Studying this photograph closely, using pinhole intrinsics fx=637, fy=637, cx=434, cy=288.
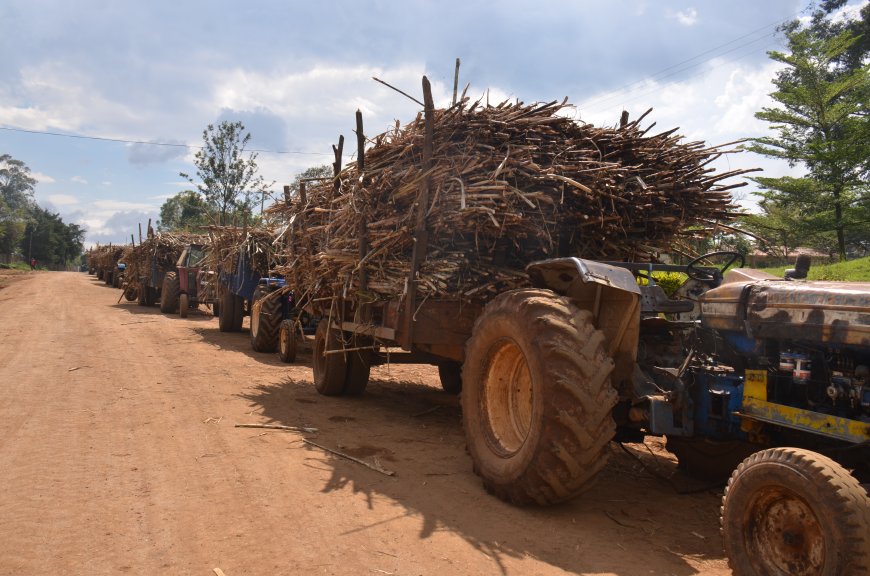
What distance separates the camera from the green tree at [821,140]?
2088 cm

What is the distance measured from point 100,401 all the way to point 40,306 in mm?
15164

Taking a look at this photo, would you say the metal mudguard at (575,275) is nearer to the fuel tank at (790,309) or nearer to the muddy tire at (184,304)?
the fuel tank at (790,309)

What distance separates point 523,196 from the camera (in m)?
5.22

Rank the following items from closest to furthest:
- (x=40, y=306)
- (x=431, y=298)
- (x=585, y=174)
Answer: (x=585, y=174)
(x=431, y=298)
(x=40, y=306)

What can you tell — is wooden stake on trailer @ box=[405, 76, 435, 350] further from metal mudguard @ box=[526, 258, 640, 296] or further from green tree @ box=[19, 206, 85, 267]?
green tree @ box=[19, 206, 85, 267]

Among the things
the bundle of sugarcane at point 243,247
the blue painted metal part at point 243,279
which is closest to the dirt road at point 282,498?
the bundle of sugarcane at point 243,247

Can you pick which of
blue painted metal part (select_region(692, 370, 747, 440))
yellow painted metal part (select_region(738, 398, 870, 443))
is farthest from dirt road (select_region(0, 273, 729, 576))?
yellow painted metal part (select_region(738, 398, 870, 443))

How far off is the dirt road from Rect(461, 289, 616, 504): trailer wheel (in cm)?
28

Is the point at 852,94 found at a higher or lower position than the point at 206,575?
higher

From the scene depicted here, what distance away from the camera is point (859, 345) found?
3.23 m

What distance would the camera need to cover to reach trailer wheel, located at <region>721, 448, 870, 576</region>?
9.00 feet

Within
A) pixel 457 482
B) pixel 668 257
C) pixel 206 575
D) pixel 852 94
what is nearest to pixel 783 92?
pixel 852 94

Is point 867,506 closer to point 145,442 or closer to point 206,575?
point 206,575

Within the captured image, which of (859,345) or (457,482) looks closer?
(859,345)
